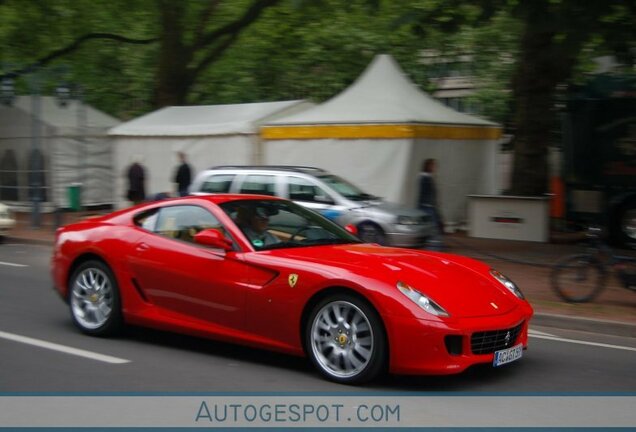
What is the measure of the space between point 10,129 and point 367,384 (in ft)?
72.2

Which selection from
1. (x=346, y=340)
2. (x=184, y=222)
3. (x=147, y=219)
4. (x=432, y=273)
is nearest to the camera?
(x=346, y=340)

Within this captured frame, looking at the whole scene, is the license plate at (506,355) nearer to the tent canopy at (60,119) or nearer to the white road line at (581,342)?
the white road line at (581,342)

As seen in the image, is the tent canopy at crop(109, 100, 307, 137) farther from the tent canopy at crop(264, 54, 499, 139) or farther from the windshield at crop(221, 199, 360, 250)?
the windshield at crop(221, 199, 360, 250)

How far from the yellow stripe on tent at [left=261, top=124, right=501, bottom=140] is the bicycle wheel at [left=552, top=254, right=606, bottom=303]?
8.07m

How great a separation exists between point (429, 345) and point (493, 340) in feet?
1.94

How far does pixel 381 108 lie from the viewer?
1866 cm

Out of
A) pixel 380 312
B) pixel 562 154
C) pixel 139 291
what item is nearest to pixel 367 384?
pixel 380 312

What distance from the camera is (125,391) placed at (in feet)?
20.1

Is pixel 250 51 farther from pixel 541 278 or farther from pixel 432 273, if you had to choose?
pixel 432 273

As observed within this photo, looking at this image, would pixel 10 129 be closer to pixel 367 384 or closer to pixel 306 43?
pixel 306 43

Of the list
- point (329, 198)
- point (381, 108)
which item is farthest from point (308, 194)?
point (381, 108)

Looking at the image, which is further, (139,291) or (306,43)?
(306,43)

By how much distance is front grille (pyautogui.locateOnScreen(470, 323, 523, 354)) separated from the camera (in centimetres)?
609

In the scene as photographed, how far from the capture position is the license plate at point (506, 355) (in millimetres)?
6246
